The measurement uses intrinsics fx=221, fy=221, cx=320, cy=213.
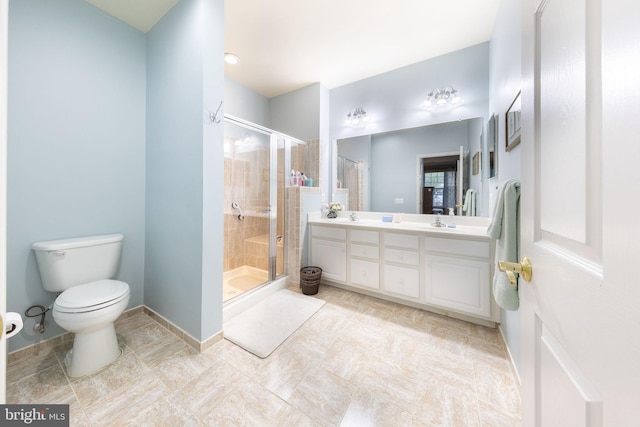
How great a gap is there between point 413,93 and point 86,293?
3375mm

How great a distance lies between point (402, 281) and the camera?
214cm

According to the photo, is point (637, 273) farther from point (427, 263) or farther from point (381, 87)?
point (381, 87)

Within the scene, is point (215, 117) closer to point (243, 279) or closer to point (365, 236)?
point (365, 236)

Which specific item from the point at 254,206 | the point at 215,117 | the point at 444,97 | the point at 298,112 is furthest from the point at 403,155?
the point at 215,117

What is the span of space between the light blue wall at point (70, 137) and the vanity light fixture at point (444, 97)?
9.30ft

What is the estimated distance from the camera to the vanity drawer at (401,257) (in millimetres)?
2078

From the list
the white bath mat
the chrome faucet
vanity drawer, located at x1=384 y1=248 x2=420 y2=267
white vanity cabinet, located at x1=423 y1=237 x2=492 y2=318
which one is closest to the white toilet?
the white bath mat

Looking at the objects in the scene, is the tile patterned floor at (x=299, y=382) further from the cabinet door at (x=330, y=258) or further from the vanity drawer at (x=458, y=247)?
the cabinet door at (x=330, y=258)

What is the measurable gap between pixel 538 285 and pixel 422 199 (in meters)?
2.03

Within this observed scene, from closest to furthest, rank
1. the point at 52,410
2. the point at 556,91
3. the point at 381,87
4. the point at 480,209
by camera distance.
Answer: the point at 556,91, the point at 52,410, the point at 480,209, the point at 381,87

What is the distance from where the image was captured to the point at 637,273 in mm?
273

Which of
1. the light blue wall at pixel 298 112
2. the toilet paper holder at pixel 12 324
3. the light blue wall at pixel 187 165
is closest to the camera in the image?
the toilet paper holder at pixel 12 324

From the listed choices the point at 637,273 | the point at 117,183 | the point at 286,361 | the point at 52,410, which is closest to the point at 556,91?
the point at 637,273

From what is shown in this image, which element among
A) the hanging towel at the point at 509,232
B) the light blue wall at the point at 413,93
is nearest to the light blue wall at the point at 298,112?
the light blue wall at the point at 413,93
